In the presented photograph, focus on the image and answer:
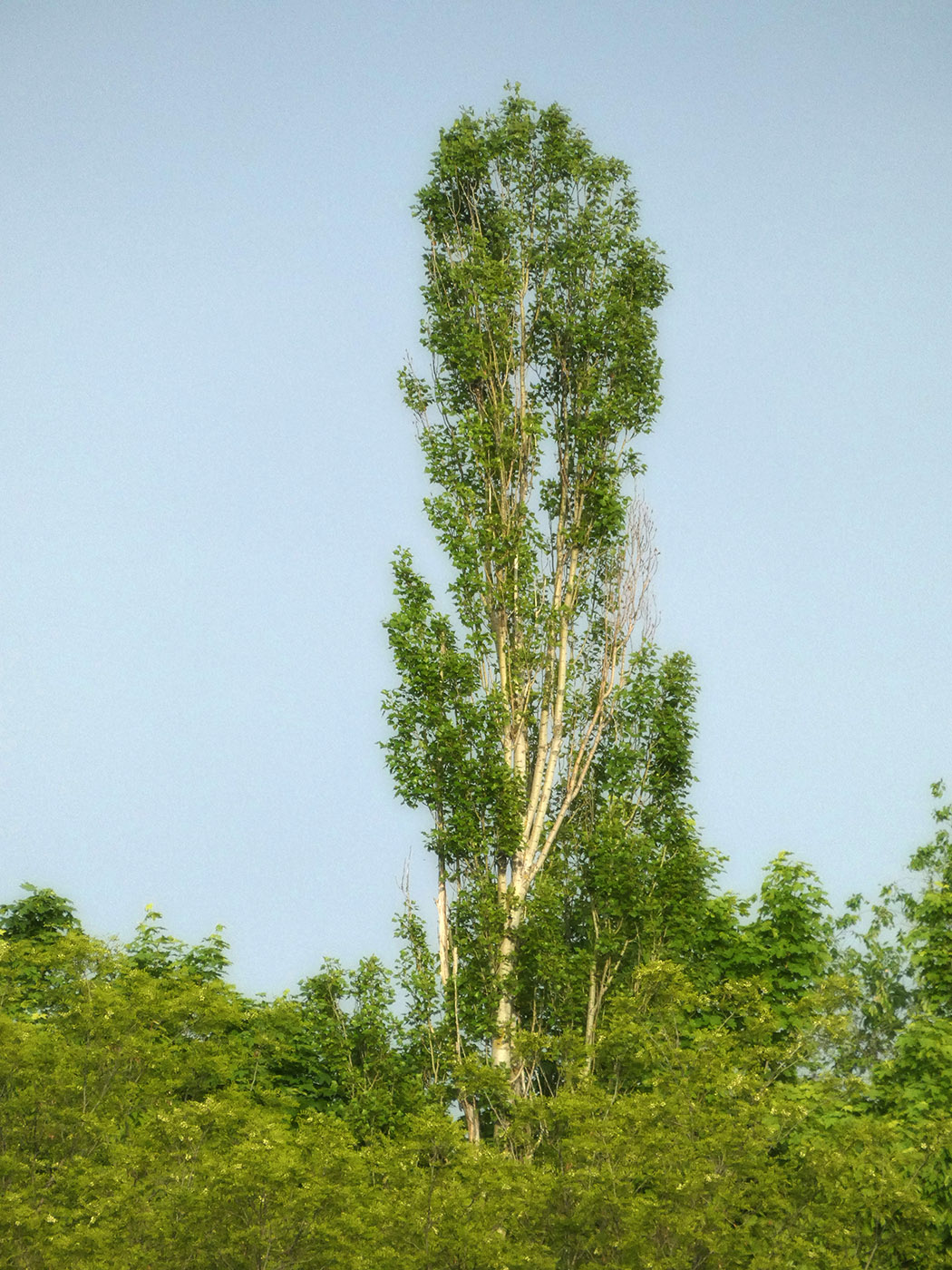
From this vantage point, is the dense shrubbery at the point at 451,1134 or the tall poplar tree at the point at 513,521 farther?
the tall poplar tree at the point at 513,521

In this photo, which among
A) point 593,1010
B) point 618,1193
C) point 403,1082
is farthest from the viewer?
point 593,1010

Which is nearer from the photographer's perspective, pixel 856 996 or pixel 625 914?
pixel 856 996

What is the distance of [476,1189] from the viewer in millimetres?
12930

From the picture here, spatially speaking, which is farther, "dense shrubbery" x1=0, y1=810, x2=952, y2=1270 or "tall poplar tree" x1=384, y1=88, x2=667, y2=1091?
"tall poplar tree" x1=384, y1=88, x2=667, y2=1091

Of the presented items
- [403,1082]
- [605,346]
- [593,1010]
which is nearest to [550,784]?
[593,1010]

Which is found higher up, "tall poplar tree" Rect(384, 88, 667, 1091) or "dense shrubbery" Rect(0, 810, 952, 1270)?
"tall poplar tree" Rect(384, 88, 667, 1091)

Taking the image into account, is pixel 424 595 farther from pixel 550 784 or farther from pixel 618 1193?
pixel 618 1193

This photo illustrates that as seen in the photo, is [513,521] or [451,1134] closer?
[451,1134]

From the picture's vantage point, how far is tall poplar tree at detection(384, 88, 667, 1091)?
19.1 meters

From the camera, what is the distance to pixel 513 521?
2100cm

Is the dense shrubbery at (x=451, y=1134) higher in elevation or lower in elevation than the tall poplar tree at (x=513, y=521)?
lower

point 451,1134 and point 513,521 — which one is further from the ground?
point 513,521

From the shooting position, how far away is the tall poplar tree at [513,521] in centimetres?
1909

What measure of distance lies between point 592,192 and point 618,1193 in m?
15.7
